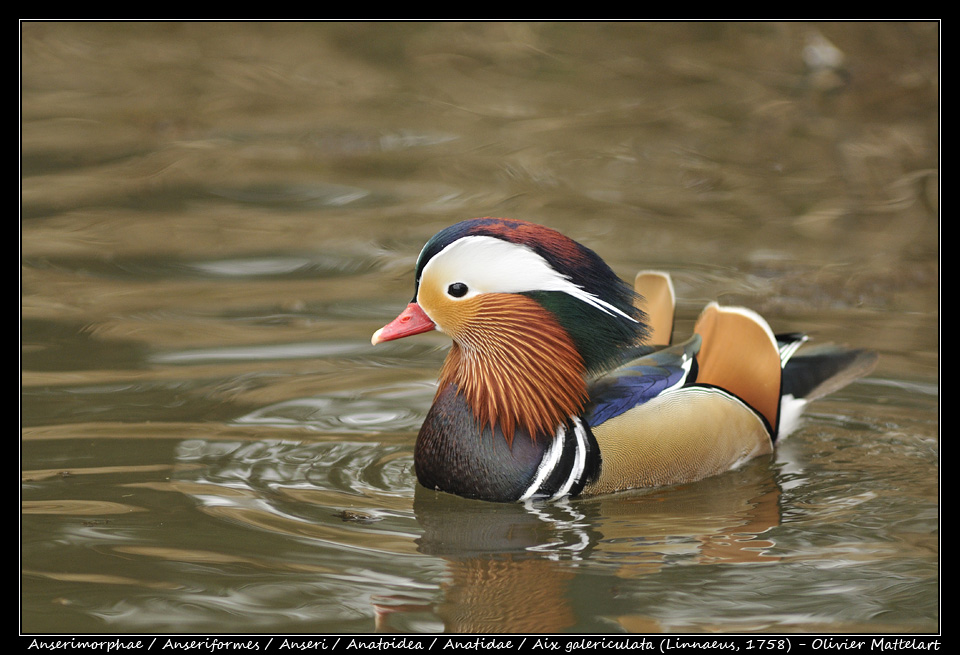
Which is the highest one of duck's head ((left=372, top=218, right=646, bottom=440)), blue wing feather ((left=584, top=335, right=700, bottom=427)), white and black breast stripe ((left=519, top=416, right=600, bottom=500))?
duck's head ((left=372, top=218, right=646, bottom=440))

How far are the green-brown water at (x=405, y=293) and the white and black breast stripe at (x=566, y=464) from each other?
12 centimetres

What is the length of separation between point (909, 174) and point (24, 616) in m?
8.45

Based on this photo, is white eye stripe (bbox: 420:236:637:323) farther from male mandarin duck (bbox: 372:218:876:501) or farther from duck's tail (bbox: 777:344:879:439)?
duck's tail (bbox: 777:344:879:439)

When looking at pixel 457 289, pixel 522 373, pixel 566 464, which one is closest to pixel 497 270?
pixel 457 289

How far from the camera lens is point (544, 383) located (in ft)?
17.2

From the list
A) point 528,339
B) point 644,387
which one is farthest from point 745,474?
point 528,339

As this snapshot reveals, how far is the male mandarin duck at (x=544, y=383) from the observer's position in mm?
5023

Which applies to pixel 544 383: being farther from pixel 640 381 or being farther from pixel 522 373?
pixel 640 381

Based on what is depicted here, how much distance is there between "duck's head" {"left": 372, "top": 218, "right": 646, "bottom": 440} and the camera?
16.3 feet

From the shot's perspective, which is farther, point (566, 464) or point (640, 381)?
point (640, 381)

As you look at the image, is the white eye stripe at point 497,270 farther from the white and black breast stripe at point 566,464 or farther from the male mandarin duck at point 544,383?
the white and black breast stripe at point 566,464

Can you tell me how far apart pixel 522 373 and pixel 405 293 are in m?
2.64

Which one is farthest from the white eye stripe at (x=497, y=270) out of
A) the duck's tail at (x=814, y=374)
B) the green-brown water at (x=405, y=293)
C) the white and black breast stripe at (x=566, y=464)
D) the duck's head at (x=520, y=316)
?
the duck's tail at (x=814, y=374)

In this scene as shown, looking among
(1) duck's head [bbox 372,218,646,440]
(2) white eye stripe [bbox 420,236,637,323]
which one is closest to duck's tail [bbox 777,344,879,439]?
(1) duck's head [bbox 372,218,646,440]
